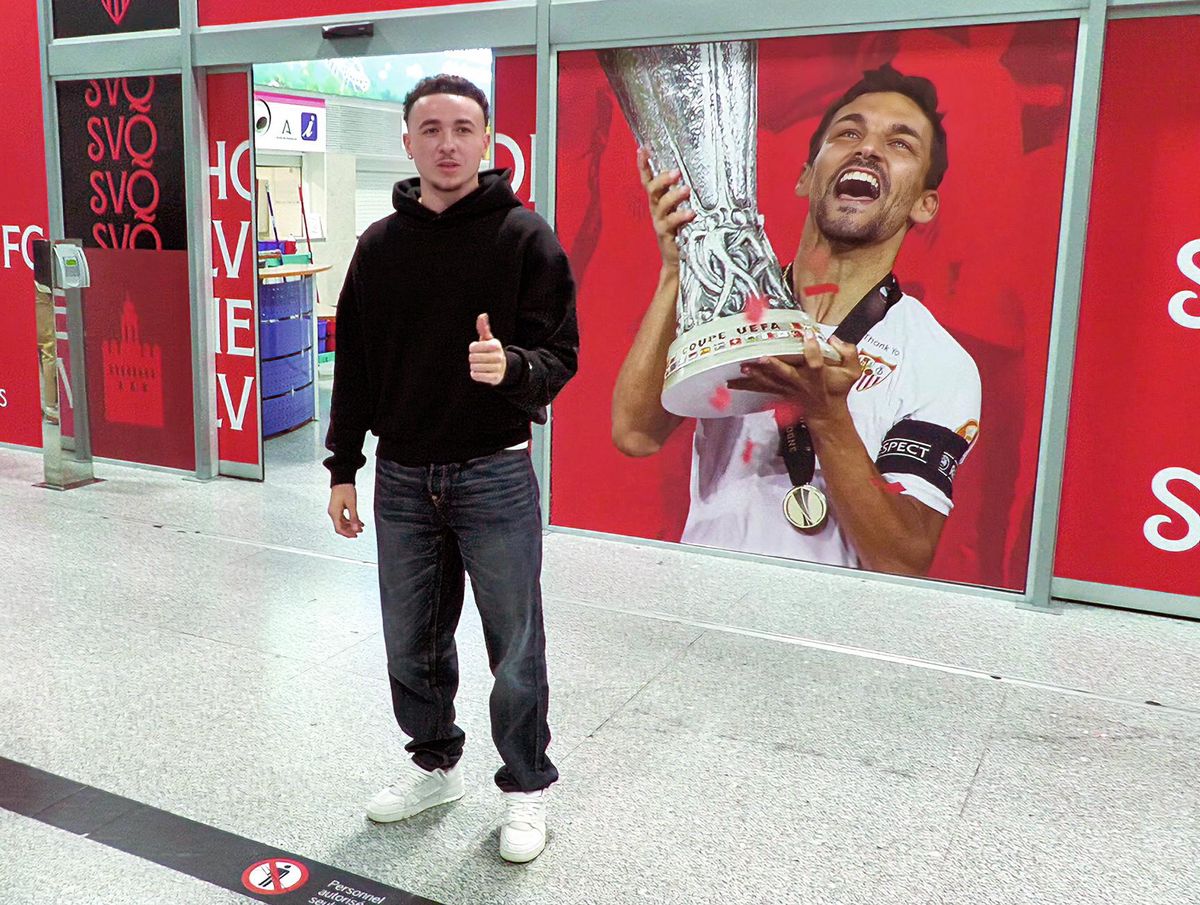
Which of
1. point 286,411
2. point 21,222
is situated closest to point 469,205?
point 21,222

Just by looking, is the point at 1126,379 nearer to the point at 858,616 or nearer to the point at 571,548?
the point at 858,616

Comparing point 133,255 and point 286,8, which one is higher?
point 286,8

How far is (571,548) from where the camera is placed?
4.54m

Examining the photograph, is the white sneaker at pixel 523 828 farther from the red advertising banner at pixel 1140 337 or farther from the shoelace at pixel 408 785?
the red advertising banner at pixel 1140 337

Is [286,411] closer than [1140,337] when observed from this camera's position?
No

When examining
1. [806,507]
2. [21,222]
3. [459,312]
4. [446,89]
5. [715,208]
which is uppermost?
[446,89]

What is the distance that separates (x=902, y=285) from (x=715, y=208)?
0.76 m

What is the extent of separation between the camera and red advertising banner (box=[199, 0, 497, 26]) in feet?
15.3

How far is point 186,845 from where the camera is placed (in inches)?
92.4

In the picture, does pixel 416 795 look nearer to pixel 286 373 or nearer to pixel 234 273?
pixel 234 273

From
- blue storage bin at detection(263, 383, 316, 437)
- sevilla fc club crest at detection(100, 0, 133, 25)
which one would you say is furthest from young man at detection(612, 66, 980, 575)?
blue storage bin at detection(263, 383, 316, 437)

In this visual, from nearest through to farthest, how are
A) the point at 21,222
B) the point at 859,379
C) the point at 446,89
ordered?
the point at 446,89, the point at 859,379, the point at 21,222

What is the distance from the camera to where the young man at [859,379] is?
153 inches

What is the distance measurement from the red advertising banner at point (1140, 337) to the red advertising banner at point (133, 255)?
409cm
